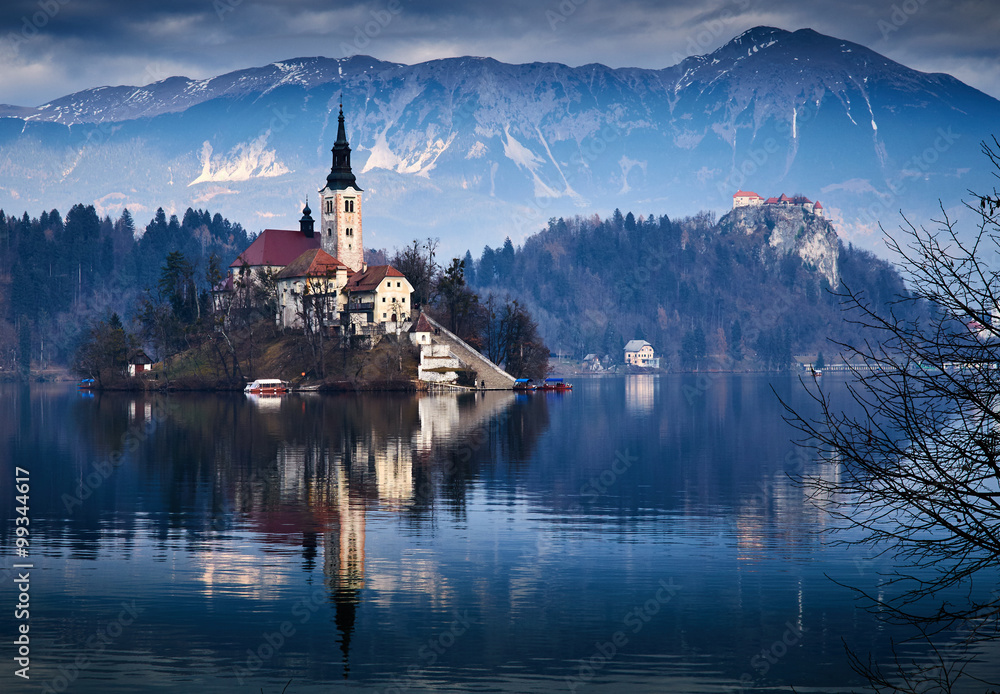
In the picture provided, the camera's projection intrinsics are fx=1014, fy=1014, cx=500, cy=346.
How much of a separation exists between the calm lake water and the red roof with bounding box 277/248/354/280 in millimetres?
92782

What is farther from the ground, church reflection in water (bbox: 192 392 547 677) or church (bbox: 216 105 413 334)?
church (bbox: 216 105 413 334)

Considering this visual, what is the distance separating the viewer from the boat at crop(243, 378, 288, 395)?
138m

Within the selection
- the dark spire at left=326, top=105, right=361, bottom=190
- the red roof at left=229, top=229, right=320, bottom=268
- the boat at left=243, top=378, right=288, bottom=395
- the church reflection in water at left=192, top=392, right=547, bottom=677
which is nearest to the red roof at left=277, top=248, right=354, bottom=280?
the red roof at left=229, top=229, right=320, bottom=268

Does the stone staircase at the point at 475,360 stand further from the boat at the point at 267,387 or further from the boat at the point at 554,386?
the boat at the point at 267,387

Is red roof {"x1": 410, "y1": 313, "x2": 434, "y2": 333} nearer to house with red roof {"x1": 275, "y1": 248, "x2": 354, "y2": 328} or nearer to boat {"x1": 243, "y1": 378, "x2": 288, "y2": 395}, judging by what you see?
house with red roof {"x1": 275, "y1": 248, "x2": 354, "y2": 328}

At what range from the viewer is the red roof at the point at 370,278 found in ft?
490

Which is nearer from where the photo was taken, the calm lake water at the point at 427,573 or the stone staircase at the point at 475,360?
the calm lake water at the point at 427,573

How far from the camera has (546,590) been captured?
2859cm

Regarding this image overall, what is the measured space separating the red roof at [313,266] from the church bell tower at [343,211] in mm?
4252

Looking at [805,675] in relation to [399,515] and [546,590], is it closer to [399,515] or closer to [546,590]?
[546,590]

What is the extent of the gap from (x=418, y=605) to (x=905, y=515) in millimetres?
22339

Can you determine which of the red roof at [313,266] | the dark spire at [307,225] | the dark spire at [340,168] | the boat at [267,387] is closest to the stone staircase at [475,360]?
the red roof at [313,266]

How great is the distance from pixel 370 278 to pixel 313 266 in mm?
11677

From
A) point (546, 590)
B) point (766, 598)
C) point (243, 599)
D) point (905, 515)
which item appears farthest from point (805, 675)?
point (905, 515)
